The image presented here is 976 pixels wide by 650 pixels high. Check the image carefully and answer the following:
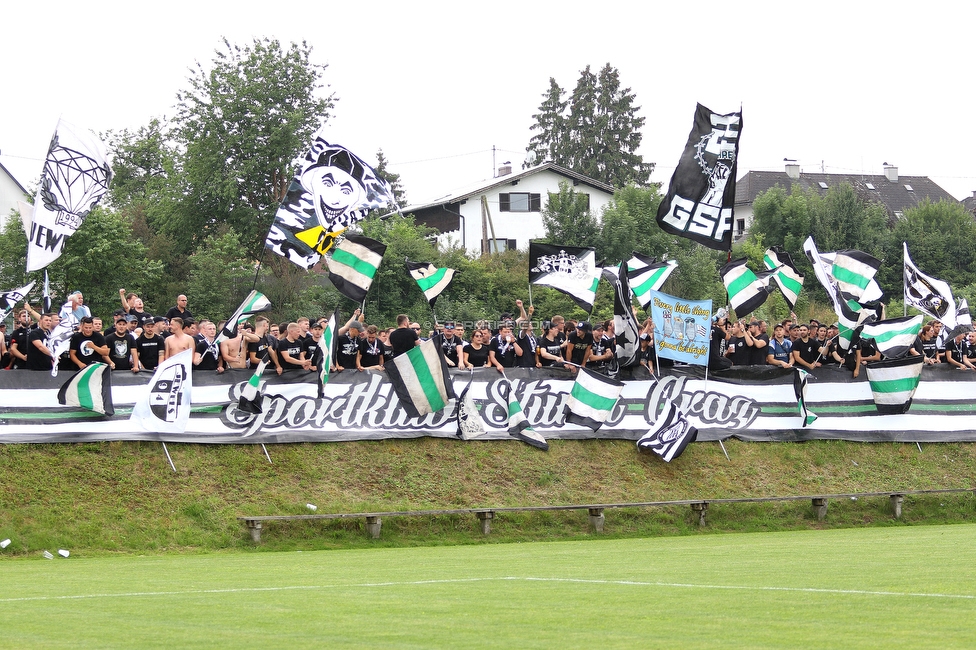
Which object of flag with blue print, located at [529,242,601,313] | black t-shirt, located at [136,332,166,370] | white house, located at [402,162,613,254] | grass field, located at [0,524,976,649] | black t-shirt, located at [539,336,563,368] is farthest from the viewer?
white house, located at [402,162,613,254]

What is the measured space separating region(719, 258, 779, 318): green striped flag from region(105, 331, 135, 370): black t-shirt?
1138 centimetres

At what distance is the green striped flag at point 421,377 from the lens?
821 inches

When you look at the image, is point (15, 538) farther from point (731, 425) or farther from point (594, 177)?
point (594, 177)

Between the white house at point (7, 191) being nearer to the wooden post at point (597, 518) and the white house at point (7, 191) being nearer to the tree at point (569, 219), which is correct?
the tree at point (569, 219)

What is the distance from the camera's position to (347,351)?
2120 cm

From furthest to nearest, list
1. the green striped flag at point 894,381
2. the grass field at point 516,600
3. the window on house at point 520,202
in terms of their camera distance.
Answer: the window on house at point 520,202
the green striped flag at point 894,381
the grass field at point 516,600

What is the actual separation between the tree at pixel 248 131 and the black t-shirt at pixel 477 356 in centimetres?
4032

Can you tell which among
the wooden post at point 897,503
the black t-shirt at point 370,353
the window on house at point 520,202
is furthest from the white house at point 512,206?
the black t-shirt at point 370,353

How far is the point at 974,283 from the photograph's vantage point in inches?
2539

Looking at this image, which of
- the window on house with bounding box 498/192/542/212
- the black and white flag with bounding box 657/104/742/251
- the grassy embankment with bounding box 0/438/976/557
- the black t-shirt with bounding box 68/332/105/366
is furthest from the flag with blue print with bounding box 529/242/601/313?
the window on house with bounding box 498/192/542/212

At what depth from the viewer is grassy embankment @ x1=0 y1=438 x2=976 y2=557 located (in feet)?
58.2

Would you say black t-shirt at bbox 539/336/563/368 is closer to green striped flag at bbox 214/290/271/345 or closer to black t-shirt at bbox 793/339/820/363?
black t-shirt at bbox 793/339/820/363

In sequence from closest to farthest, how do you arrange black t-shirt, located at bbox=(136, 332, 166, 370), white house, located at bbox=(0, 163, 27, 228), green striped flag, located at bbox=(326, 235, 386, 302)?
black t-shirt, located at bbox=(136, 332, 166, 370), green striped flag, located at bbox=(326, 235, 386, 302), white house, located at bbox=(0, 163, 27, 228)

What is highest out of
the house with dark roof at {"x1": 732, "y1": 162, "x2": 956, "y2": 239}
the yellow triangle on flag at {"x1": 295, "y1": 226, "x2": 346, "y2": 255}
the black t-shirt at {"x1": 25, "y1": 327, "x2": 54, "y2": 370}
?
the house with dark roof at {"x1": 732, "y1": 162, "x2": 956, "y2": 239}
